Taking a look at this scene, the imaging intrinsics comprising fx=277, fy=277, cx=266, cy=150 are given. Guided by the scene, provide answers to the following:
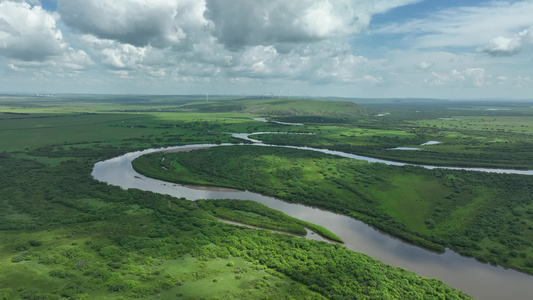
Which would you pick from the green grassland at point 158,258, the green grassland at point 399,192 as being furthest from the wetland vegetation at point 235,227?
the green grassland at point 399,192

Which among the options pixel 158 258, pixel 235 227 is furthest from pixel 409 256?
pixel 158 258

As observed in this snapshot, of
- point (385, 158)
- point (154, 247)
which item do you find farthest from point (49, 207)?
point (385, 158)

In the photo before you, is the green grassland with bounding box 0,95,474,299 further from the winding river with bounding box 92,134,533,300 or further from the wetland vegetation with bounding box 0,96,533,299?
the winding river with bounding box 92,134,533,300

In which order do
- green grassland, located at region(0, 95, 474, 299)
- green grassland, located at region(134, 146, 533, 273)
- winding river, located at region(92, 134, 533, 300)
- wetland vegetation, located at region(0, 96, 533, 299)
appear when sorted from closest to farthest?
green grassland, located at region(0, 95, 474, 299) < wetland vegetation, located at region(0, 96, 533, 299) < winding river, located at region(92, 134, 533, 300) < green grassland, located at region(134, 146, 533, 273)

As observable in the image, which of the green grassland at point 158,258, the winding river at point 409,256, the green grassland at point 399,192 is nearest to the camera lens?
the green grassland at point 158,258

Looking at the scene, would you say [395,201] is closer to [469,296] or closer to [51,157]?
[469,296]

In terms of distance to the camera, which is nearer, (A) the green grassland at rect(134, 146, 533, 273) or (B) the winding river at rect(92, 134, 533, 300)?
(B) the winding river at rect(92, 134, 533, 300)

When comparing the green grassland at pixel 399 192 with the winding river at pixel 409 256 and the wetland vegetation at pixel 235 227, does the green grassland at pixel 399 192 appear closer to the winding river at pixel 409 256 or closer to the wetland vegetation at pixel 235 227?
the wetland vegetation at pixel 235 227

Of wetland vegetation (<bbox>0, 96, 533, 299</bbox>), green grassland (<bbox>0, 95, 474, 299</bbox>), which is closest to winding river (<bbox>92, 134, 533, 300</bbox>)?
wetland vegetation (<bbox>0, 96, 533, 299</bbox>)

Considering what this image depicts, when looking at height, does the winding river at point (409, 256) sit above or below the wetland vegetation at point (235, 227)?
below

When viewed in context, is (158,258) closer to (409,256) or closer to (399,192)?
(409,256)

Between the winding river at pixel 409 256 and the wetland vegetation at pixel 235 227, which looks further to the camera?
the winding river at pixel 409 256
